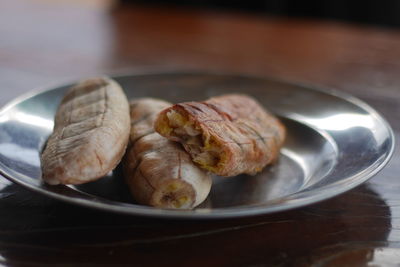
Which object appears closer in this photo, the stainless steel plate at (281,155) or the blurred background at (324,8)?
the stainless steel plate at (281,155)

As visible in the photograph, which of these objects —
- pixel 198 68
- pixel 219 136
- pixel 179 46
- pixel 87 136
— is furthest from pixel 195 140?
pixel 179 46

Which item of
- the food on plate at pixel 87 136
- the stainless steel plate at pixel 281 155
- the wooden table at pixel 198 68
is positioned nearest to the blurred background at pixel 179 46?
the wooden table at pixel 198 68

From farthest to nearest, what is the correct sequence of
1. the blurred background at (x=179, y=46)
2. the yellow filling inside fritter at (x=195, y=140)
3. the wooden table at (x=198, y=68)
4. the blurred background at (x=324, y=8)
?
the blurred background at (x=324, y=8)
the blurred background at (x=179, y=46)
the yellow filling inside fritter at (x=195, y=140)
the wooden table at (x=198, y=68)

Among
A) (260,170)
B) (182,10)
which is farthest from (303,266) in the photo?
(182,10)

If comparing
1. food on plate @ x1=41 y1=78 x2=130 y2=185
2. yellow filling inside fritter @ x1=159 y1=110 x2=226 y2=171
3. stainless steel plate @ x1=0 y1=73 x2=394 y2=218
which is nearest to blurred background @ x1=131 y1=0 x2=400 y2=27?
stainless steel plate @ x1=0 y1=73 x2=394 y2=218

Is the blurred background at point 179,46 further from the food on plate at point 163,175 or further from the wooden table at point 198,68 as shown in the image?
the food on plate at point 163,175
